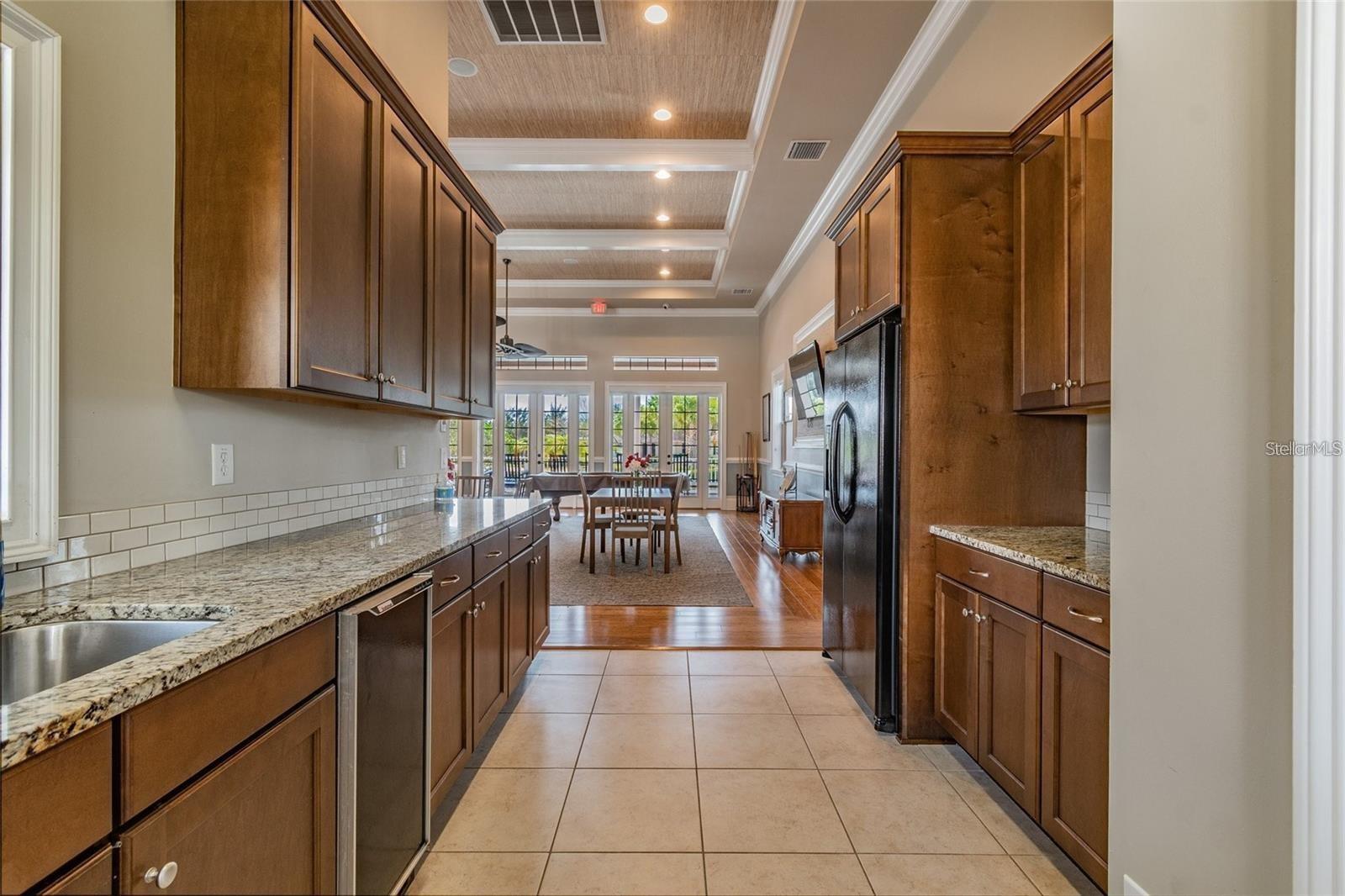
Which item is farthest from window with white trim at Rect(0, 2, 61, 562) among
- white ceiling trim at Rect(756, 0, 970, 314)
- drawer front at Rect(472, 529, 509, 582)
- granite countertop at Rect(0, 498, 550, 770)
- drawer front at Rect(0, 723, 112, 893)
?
white ceiling trim at Rect(756, 0, 970, 314)

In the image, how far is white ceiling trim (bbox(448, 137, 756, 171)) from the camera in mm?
4941

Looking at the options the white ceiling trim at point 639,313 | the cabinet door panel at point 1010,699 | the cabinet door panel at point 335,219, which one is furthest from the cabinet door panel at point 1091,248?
the white ceiling trim at point 639,313

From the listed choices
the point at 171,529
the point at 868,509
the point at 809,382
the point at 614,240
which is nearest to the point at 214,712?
the point at 171,529

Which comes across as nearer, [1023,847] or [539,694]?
[1023,847]

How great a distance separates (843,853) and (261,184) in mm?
2471

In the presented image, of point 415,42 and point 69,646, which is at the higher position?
point 415,42

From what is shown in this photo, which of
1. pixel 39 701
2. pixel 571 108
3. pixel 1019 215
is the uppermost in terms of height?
pixel 571 108

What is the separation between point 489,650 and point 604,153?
422cm

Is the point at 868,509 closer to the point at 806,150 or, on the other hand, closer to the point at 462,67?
the point at 806,150

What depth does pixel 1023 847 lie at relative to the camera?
1825 mm

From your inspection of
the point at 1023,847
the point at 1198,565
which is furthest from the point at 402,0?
the point at 1023,847

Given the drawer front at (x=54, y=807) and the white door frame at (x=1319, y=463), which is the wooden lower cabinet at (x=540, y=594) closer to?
the drawer front at (x=54, y=807)

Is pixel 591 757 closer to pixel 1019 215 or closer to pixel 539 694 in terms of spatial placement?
pixel 539 694

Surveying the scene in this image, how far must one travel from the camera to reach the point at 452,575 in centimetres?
187
